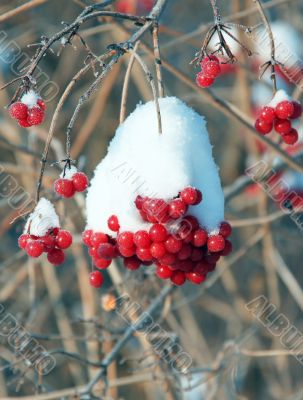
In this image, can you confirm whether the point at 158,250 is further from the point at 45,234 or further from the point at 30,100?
the point at 30,100

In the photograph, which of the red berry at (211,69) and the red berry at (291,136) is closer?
the red berry at (211,69)

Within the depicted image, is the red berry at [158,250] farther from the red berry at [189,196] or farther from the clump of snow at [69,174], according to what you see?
the clump of snow at [69,174]

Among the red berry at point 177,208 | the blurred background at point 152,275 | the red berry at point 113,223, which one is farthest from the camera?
the blurred background at point 152,275

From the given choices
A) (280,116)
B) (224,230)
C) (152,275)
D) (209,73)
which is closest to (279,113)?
(280,116)

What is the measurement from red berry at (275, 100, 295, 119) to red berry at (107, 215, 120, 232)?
1.49 ft

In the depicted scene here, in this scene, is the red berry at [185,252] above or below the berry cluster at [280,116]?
below

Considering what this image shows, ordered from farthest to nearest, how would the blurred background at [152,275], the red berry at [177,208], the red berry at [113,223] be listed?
the blurred background at [152,275], the red berry at [113,223], the red berry at [177,208]

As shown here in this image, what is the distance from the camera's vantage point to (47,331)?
13.0 ft

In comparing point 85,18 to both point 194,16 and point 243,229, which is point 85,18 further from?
point 194,16

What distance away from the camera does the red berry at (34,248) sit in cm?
132

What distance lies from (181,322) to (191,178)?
106 inches

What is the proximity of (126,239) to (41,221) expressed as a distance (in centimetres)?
21

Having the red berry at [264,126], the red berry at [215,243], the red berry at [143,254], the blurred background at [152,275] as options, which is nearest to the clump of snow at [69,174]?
the red berry at [143,254]

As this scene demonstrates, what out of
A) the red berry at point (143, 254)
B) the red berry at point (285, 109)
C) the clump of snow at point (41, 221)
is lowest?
the red berry at point (143, 254)
